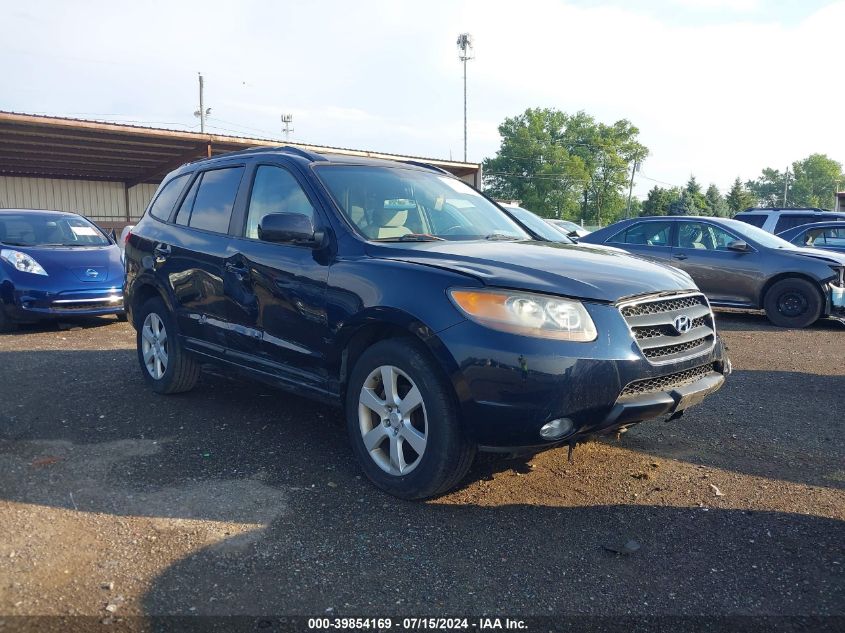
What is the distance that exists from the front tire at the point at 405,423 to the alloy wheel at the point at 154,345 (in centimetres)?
233

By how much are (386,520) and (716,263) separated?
26.9 ft

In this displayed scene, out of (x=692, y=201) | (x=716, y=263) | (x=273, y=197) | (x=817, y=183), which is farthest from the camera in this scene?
(x=817, y=183)

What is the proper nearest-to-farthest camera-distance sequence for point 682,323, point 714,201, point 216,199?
1. point 682,323
2. point 216,199
3. point 714,201

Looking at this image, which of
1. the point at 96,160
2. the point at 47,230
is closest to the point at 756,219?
the point at 47,230

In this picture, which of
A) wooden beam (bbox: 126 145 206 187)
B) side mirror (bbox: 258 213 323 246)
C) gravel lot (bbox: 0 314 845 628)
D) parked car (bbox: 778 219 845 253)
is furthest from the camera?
wooden beam (bbox: 126 145 206 187)

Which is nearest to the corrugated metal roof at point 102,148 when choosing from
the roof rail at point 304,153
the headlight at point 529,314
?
the roof rail at point 304,153

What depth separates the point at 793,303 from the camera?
965cm

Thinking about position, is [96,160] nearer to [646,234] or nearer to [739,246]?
[646,234]

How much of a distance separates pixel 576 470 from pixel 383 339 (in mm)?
1358

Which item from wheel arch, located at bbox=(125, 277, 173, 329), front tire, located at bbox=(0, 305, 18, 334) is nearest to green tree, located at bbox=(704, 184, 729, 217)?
front tire, located at bbox=(0, 305, 18, 334)

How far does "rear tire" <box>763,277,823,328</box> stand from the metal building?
940cm

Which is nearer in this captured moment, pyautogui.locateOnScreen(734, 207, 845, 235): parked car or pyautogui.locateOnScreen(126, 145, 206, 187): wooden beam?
pyautogui.locateOnScreen(734, 207, 845, 235): parked car

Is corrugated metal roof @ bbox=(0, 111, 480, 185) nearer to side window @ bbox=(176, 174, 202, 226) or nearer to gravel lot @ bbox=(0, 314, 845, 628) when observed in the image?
side window @ bbox=(176, 174, 202, 226)

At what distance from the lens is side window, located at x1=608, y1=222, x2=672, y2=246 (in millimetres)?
10781
